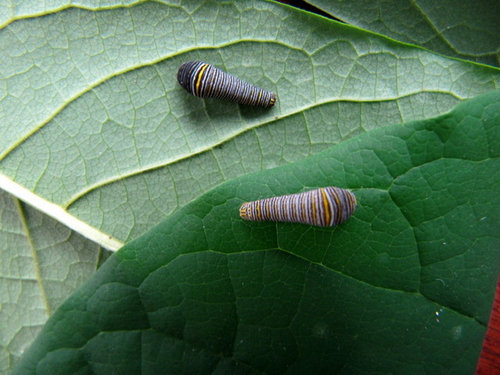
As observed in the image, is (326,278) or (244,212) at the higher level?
(244,212)

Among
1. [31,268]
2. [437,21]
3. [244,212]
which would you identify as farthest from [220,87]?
[31,268]

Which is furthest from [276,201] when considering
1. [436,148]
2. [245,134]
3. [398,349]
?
[398,349]

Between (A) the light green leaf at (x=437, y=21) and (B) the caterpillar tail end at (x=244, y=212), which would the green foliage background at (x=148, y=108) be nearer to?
(A) the light green leaf at (x=437, y=21)

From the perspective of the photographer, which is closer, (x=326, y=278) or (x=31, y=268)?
(x=326, y=278)

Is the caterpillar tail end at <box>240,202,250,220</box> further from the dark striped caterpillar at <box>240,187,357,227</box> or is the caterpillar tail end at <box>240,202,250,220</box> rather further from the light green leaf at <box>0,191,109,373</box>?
the light green leaf at <box>0,191,109,373</box>

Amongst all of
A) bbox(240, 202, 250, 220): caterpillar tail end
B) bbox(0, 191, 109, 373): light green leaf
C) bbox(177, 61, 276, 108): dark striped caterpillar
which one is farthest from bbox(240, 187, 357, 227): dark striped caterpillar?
bbox(0, 191, 109, 373): light green leaf

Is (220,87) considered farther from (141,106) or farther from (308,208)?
(308,208)

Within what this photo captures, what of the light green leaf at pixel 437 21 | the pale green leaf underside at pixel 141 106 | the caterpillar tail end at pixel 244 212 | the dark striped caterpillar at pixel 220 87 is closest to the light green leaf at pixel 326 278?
the caterpillar tail end at pixel 244 212
